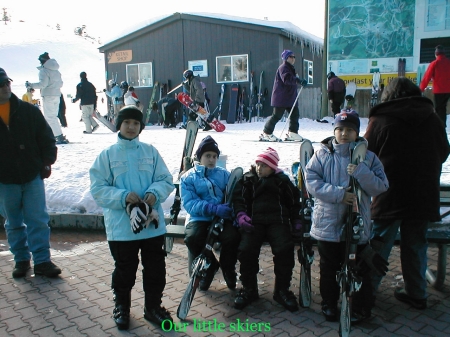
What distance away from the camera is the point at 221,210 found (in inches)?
157

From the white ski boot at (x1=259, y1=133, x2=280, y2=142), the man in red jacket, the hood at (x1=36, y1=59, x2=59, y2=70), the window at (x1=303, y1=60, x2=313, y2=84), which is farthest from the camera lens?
the window at (x1=303, y1=60, x2=313, y2=84)

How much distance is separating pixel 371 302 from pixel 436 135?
142cm

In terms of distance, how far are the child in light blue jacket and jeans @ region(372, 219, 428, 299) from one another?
1764 millimetres

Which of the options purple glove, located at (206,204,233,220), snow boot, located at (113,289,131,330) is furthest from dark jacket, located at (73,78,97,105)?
snow boot, located at (113,289,131,330)

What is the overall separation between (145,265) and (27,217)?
1.63 metres

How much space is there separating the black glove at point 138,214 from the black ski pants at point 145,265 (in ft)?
0.83

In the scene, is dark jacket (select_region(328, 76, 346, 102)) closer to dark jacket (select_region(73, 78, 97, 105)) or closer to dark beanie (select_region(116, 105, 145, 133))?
dark jacket (select_region(73, 78, 97, 105))

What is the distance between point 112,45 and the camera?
21.5 meters

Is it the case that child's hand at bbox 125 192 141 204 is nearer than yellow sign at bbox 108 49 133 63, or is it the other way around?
child's hand at bbox 125 192 141 204

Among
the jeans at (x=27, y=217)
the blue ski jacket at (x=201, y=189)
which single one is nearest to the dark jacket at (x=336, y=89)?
the blue ski jacket at (x=201, y=189)

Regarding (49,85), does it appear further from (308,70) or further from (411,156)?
(308,70)

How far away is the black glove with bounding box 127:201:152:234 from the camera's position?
3.27m

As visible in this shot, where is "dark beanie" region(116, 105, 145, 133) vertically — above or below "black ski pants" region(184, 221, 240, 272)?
above

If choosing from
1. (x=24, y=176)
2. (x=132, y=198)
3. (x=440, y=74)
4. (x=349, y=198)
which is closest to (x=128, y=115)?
(x=132, y=198)
